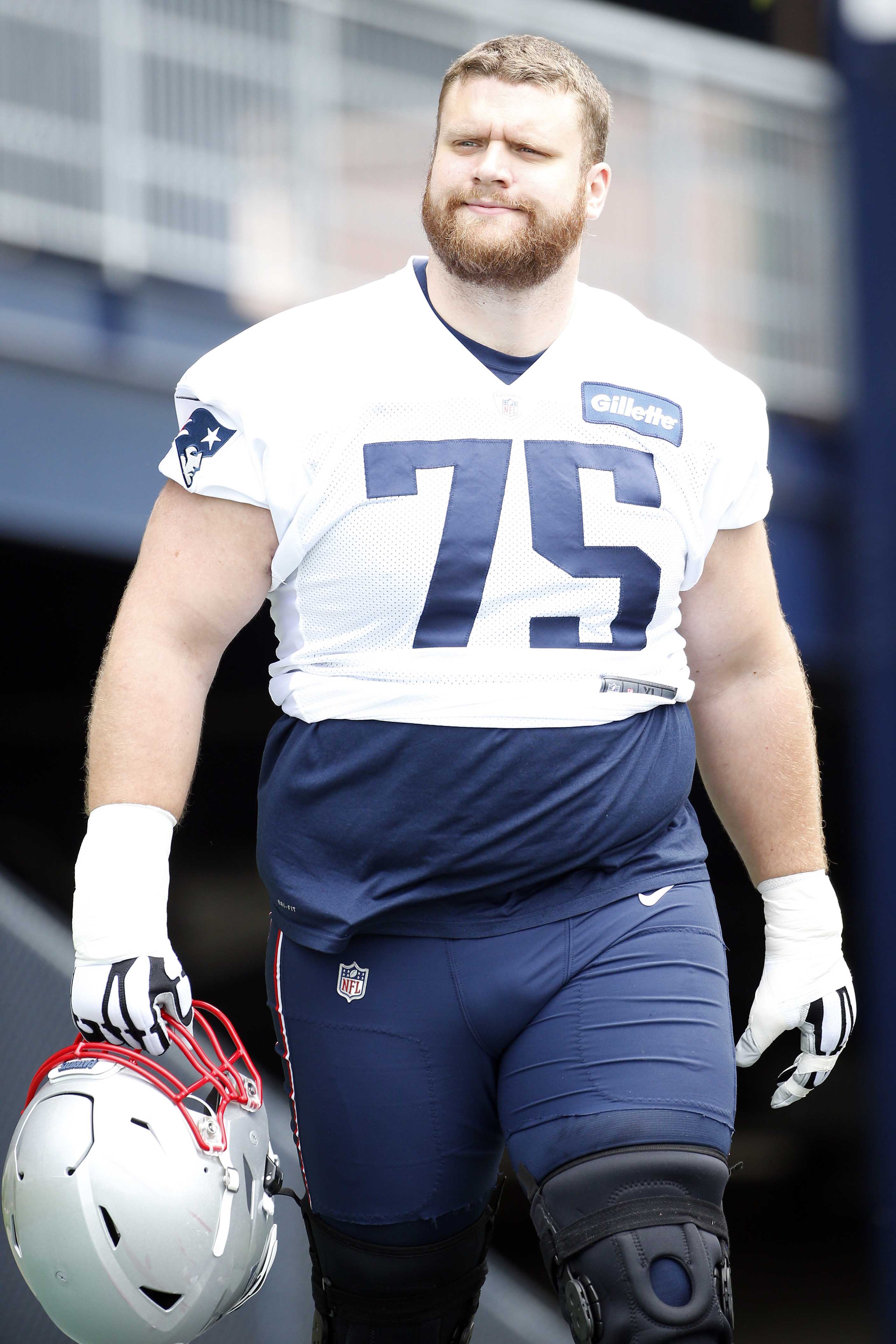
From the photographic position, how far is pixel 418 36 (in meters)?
5.72

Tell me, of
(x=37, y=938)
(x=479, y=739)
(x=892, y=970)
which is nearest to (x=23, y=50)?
(x=37, y=938)

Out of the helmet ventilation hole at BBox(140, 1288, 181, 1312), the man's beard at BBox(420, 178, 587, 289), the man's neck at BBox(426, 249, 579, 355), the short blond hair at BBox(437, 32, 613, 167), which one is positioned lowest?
the helmet ventilation hole at BBox(140, 1288, 181, 1312)

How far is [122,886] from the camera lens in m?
2.37

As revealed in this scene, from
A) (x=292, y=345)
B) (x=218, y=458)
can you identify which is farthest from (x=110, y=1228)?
(x=292, y=345)

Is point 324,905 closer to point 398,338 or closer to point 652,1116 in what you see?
point 652,1116

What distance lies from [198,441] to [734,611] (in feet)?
3.19

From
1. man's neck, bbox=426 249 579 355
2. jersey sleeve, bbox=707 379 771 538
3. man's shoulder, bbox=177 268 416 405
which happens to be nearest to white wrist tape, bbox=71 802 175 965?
man's shoulder, bbox=177 268 416 405

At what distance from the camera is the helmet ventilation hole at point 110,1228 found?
2293mm

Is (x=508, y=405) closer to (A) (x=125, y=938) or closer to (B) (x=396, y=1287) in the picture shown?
(A) (x=125, y=938)

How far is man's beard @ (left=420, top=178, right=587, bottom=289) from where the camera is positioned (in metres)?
2.48

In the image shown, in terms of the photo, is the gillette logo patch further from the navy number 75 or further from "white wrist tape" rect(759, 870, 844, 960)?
"white wrist tape" rect(759, 870, 844, 960)

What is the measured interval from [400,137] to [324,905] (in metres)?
4.07

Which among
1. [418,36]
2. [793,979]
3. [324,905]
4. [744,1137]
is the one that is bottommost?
[744,1137]

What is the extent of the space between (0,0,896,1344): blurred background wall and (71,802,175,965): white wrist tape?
1.86m
